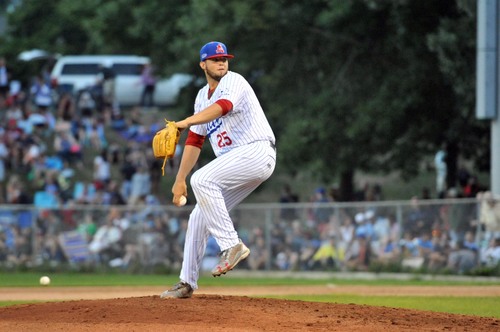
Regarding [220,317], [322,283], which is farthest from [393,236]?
[220,317]

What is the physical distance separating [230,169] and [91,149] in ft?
75.8

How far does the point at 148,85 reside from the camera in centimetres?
3622

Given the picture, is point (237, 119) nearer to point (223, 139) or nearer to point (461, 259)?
point (223, 139)

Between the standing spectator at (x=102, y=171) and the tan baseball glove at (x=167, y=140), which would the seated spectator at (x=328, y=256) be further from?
the tan baseball glove at (x=167, y=140)

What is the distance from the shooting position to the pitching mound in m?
8.97

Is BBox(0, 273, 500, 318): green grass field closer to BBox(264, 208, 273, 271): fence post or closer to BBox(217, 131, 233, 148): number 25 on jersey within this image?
BBox(264, 208, 273, 271): fence post

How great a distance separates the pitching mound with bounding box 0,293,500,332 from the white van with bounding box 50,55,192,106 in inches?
1054

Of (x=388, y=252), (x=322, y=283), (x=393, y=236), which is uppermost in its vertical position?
(x=393, y=236)

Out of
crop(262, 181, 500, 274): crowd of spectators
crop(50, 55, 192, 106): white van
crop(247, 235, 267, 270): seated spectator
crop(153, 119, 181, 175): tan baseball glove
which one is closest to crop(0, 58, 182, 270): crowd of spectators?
crop(50, 55, 192, 106): white van

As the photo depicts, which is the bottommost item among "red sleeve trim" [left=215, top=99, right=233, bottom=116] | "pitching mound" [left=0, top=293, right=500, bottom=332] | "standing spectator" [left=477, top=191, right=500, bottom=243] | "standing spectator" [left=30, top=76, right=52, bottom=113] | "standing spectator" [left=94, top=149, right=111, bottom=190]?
"pitching mound" [left=0, top=293, right=500, bottom=332]

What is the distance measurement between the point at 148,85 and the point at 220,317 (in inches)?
1078

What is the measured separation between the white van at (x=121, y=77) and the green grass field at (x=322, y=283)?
1407 cm

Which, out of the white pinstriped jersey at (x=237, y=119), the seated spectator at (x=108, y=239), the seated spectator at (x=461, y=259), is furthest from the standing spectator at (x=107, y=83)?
the white pinstriped jersey at (x=237, y=119)

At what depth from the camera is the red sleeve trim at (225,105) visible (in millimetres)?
9703
